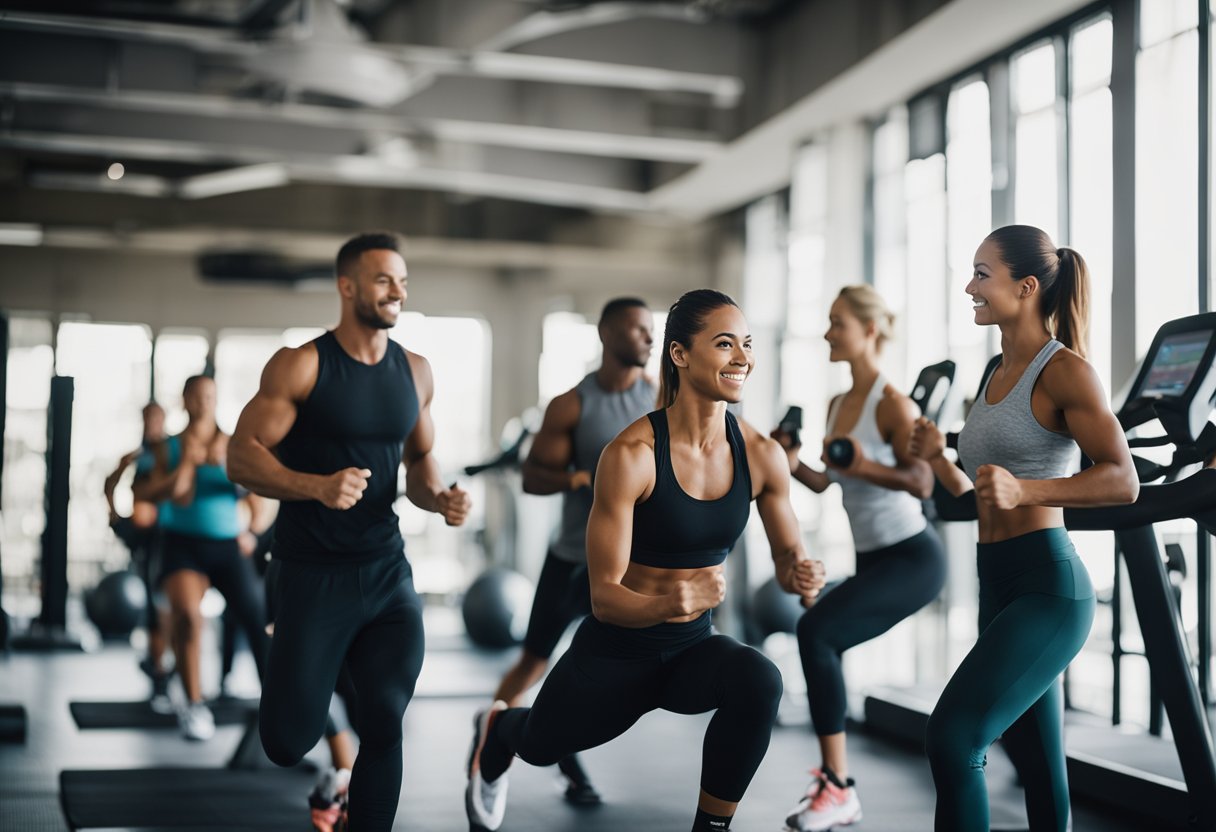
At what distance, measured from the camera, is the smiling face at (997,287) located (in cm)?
279

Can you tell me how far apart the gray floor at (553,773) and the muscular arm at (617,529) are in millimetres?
1469

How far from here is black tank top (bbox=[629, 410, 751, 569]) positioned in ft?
9.12

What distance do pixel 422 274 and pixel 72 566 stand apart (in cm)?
420

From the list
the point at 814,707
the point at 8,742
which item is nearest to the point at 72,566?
the point at 8,742

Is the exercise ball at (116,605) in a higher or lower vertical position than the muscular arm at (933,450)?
lower

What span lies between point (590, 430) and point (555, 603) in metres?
0.54

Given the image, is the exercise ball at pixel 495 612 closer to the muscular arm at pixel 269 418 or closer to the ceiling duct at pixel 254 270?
the ceiling duct at pixel 254 270

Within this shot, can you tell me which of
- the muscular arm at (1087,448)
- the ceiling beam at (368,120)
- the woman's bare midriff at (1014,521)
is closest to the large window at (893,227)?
the ceiling beam at (368,120)

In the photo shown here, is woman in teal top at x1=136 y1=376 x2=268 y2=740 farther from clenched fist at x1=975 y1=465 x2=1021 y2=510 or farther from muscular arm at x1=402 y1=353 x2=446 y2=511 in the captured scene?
clenched fist at x1=975 y1=465 x2=1021 y2=510

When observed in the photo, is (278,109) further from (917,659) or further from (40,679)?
(917,659)

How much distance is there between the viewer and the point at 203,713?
5.45 meters

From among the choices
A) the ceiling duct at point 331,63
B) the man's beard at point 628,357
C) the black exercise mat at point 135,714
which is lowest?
the black exercise mat at point 135,714

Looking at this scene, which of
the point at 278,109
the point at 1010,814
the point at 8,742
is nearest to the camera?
the point at 1010,814

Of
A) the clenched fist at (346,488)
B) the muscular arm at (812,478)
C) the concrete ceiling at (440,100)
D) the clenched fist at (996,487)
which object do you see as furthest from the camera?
the concrete ceiling at (440,100)
